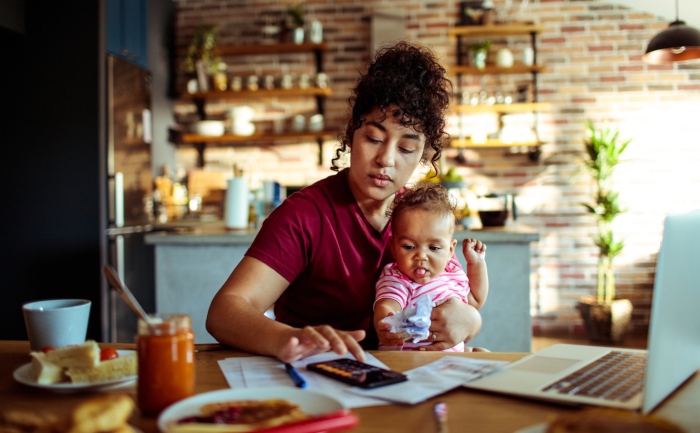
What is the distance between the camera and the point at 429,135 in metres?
1.67

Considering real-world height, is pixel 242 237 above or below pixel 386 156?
below

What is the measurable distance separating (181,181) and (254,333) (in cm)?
430

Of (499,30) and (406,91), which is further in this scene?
(499,30)

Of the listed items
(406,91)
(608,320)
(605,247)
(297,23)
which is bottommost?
(608,320)

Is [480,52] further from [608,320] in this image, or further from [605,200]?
[608,320]

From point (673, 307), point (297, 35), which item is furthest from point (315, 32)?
point (673, 307)

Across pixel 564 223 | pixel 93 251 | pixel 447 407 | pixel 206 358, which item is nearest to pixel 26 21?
pixel 93 251

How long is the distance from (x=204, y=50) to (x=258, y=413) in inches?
190

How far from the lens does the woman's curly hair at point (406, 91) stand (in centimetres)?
157

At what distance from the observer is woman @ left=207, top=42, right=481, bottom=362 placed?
145cm

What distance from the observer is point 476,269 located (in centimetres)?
166

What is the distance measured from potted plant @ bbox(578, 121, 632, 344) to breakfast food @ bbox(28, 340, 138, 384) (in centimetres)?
426

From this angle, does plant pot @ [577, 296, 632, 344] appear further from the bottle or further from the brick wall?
the bottle

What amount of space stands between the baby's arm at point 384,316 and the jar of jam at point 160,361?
58cm
